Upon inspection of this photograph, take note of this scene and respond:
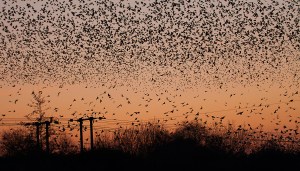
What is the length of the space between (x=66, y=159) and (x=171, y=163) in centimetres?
1243

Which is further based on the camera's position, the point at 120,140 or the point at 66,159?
the point at 120,140

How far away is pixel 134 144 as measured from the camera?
70812 mm

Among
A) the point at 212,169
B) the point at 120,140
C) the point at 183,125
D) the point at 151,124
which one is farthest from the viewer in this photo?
the point at 183,125

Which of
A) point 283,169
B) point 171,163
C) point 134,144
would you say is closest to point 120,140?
point 134,144

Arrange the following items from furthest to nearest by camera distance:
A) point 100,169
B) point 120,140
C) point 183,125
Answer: point 183,125 < point 120,140 < point 100,169

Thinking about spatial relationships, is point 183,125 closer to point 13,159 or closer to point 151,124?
point 151,124

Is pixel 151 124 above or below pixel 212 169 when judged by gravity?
above

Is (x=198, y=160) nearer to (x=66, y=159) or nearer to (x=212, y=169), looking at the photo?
(x=212, y=169)

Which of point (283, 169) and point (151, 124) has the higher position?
point (151, 124)

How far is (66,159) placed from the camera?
5803cm

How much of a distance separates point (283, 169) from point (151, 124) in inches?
922

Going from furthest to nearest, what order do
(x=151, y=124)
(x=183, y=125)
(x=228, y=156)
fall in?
(x=183, y=125) → (x=151, y=124) → (x=228, y=156)

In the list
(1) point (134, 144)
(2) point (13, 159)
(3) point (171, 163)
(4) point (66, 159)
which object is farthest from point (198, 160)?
(2) point (13, 159)

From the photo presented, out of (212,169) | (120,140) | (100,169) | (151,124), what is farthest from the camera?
(151,124)
